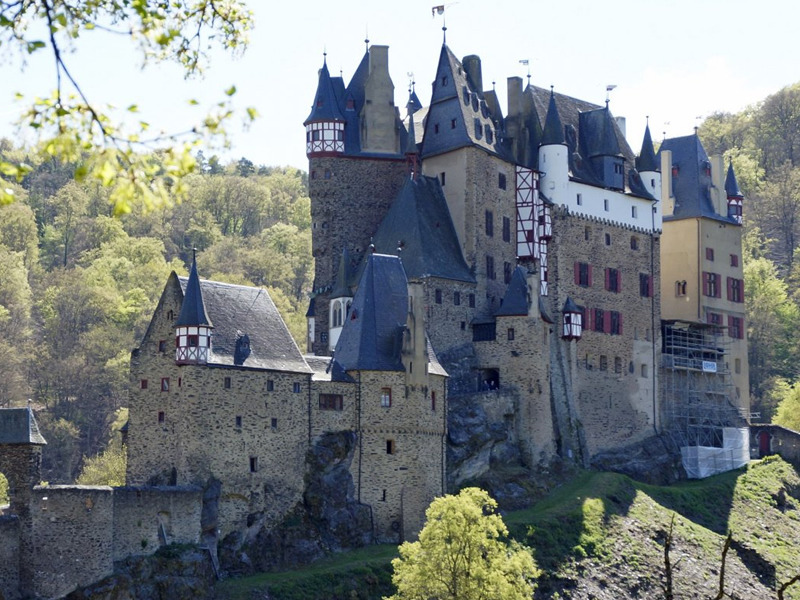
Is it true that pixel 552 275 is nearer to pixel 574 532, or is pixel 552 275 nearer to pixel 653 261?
pixel 653 261

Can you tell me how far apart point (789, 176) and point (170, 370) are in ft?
242

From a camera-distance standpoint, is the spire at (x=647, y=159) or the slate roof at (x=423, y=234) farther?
the spire at (x=647, y=159)

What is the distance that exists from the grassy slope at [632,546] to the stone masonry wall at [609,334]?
3396mm

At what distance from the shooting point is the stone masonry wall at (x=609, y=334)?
195ft

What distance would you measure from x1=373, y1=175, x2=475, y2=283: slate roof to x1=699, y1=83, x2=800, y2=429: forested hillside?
85.1 feet

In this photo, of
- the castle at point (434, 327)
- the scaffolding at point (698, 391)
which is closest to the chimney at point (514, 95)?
the castle at point (434, 327)

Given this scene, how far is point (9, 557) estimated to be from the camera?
128 ft

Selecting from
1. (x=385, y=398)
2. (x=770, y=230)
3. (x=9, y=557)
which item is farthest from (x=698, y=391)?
(x=770, y=230)

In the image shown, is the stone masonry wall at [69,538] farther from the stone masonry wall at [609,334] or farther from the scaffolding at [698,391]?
the scaffolding at [698,391]

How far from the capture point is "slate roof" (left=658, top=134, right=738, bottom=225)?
68250mm

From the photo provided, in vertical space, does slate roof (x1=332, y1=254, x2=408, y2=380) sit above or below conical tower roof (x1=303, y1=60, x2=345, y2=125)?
below

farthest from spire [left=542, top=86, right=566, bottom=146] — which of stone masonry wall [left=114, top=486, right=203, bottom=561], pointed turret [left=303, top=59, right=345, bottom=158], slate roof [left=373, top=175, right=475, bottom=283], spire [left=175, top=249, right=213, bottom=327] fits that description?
stone masonry wall [left=114, top=486, right=203, bottom=561]

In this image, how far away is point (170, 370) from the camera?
44.6m

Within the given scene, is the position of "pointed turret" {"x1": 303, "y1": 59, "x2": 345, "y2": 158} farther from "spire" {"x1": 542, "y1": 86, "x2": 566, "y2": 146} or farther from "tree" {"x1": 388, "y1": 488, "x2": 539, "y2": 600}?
"tree" {"x1": 388, "y1": 488, "x2": 539, "y2": 600}
